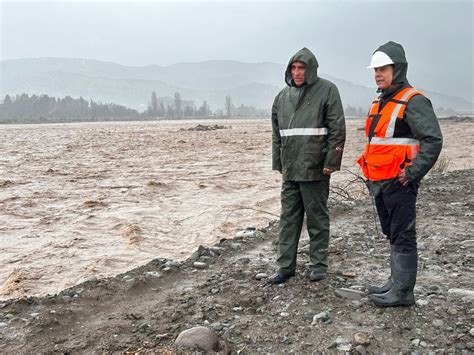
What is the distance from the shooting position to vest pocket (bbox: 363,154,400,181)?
11.3ft

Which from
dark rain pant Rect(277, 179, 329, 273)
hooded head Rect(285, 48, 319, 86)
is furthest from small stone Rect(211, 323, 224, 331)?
hooded head Rect(285, 48, 319, 86)

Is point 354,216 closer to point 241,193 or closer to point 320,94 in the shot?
point 320,94

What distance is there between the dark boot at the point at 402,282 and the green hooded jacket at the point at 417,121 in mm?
636

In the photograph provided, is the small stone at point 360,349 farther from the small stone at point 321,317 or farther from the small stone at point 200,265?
the small stone at point 200,265

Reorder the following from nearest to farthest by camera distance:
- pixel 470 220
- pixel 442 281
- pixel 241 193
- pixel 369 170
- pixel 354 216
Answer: pixel 369 170 < pixel 442 281 < pixel 470 220 < pixel 354 216 < pixel 241 193

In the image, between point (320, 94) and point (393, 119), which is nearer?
point (393, 119)

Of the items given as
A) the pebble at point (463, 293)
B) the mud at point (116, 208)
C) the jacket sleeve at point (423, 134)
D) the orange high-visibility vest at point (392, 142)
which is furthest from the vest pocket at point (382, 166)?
the mud at point (116, 208)

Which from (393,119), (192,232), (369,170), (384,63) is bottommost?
(192,232)

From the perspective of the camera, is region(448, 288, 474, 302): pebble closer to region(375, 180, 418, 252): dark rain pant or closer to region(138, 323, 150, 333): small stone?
region(375, 180, 418, 252): dark rain pant

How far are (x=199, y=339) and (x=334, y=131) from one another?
2.09m

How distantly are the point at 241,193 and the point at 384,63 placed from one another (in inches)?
314

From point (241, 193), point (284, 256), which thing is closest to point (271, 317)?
point (284, 256)

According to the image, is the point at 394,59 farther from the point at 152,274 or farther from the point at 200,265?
the point at 152,274

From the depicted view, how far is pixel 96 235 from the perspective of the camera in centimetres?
754
